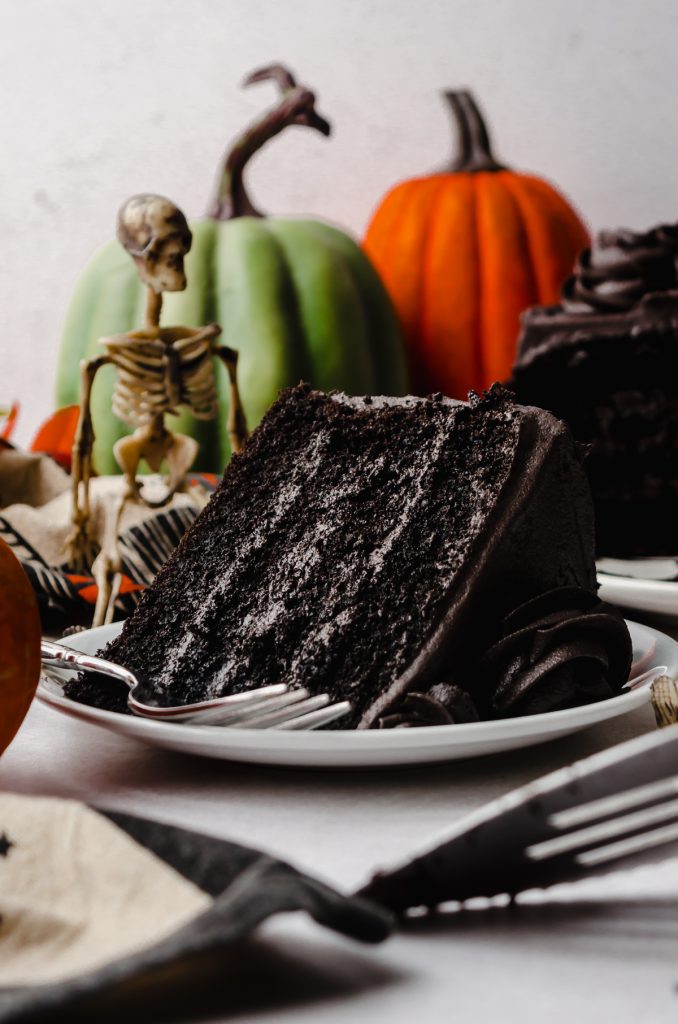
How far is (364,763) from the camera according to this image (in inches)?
29.5

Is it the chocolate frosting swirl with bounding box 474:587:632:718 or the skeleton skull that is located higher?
the skeleton skull

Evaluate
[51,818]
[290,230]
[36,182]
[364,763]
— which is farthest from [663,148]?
[51,818]

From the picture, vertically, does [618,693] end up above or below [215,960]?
below

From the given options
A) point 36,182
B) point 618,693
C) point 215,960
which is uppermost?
point 36,182

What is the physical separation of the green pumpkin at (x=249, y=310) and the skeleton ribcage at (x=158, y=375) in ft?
1.71

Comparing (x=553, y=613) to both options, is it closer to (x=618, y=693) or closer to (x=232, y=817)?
(x=618, y=693)

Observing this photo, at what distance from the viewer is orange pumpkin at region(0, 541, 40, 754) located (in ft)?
2.45

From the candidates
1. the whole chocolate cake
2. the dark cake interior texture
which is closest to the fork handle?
the dark cake interior texture

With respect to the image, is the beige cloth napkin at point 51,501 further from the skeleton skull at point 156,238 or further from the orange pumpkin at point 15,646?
the orange pumpkin at point 15,646

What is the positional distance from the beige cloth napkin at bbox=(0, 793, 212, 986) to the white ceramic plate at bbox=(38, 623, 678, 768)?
0.15 meters

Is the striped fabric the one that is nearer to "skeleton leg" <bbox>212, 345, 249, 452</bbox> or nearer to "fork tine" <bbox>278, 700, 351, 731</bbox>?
"skeleton leg" <bbox>212, 345, 249, 452</bbox>

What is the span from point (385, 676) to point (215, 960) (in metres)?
0.35

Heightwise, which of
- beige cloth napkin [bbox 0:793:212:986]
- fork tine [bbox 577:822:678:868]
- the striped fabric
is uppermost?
beige cloth napkin [bbox 0:793:212:986]

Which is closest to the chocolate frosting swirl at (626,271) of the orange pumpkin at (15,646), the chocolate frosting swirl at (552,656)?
the chocolate frosting swirl at (552,656)
